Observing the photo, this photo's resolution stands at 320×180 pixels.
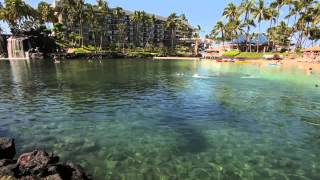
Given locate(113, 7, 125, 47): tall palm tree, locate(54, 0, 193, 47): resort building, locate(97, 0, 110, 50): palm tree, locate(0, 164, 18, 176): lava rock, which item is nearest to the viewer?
locate(0, 164, 18, 176): lava rock

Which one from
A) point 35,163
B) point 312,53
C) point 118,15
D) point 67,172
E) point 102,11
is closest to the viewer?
point 67,172

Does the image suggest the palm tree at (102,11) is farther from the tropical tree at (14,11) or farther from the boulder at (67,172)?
the boulder at (67,172)

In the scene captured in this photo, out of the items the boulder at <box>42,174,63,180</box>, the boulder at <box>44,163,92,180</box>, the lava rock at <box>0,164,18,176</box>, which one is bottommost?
the boulder at <box>44,163,92,180</box>

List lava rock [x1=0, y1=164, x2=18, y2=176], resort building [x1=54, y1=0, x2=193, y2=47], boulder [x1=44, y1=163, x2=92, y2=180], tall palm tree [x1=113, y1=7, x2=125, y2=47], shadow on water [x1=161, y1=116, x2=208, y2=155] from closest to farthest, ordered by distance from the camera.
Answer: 1. lava rock [x1=0, y1=164, x2=18, y2=176]
2. boulder [x1=44, y1=163, x2=92, y2=180]
3. shadow on water [x1=161, y1=116, x2=208, y2=155]
4. resort building [x1=54, y1=0, x2=193, y2=47]
5. tall palm tree [x1=113, y1=7, x2=125, y2=47]

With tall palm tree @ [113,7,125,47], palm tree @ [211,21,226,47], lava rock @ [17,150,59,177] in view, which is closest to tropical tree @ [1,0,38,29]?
tall palm tree @ [113,7,125,47]

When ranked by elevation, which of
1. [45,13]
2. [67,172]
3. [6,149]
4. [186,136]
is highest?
[45,13]

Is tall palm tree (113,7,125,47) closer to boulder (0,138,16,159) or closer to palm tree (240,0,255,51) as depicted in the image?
palm tree (240,0,255,51)

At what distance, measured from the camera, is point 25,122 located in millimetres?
19047

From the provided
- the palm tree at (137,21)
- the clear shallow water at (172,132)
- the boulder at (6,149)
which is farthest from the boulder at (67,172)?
the palm tree at (137,21)

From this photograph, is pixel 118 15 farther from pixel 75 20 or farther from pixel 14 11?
pixel 14 11

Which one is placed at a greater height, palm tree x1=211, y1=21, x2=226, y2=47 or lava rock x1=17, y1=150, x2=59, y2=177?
palm tree x1=211, y1=21, x2=226, y2=47

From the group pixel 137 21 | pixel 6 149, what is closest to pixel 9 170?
pixel 6 149

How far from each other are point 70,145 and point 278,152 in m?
10.3

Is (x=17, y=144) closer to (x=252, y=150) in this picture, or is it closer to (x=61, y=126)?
(x=61, y=126)
